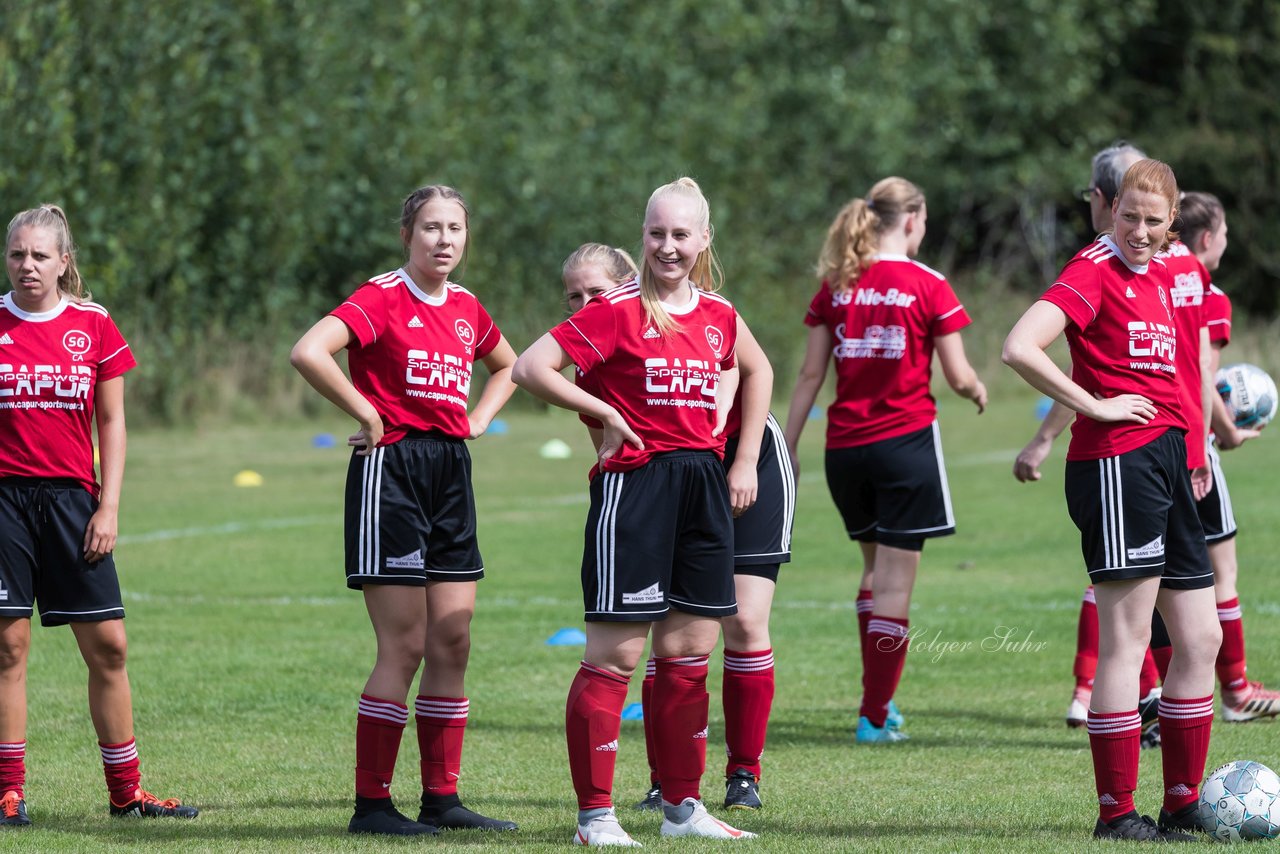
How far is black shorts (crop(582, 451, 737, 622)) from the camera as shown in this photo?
495 cm

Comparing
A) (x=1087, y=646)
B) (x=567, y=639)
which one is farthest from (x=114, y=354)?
(x=1087, y=646)

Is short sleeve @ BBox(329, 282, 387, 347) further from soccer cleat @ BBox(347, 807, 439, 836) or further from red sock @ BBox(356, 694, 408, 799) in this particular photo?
soccer cleat @ BBox(347, 807, 439, 836)

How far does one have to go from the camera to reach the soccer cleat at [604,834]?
4910 mm

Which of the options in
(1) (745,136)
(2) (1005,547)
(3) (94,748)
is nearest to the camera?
(3) (94,748)

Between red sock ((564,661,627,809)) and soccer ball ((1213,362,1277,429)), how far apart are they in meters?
3.53

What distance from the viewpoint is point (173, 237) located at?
2336 centimetres

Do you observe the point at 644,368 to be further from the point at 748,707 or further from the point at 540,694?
the point at 540,694

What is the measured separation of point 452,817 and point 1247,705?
3339mm

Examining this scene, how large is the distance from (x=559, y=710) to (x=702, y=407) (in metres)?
2.73

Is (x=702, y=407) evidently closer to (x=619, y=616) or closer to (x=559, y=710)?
(x=619, y=616)

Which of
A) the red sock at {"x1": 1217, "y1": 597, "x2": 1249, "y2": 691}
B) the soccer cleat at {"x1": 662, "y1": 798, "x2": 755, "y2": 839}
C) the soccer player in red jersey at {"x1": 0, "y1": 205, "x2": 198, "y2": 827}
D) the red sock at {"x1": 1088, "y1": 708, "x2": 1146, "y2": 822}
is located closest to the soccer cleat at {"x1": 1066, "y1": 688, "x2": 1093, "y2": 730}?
the red sock at {"x1": 1217, "y1": 597, "x2": 1249, "y2": 691}

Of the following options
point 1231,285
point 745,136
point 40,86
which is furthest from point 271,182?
point 1231,285

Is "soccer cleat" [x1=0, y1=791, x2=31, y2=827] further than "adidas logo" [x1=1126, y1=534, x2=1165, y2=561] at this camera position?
Yes

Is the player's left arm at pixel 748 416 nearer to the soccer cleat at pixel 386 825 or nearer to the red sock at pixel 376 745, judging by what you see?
the red sock at pixel 376 745
